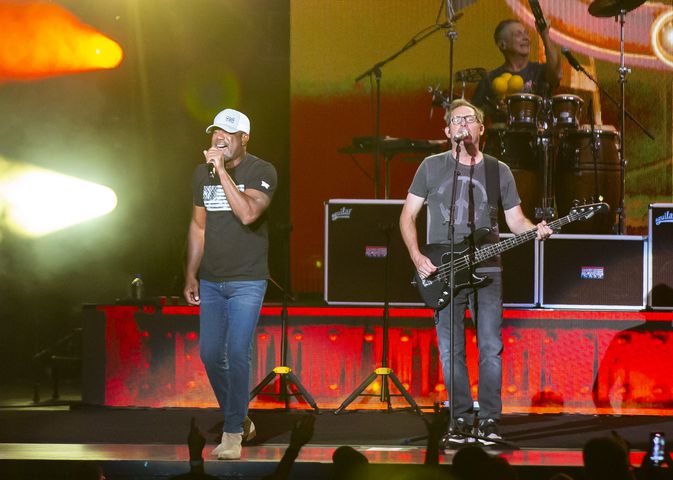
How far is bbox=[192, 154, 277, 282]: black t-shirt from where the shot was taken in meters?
5.18

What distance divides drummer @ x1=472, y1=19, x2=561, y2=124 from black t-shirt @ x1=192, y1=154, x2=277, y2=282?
3585 millimetres

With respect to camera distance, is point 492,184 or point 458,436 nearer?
point 458,436

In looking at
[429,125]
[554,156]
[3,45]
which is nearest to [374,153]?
[429,125]

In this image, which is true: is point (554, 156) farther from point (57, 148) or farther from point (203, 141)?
point (57, 148)

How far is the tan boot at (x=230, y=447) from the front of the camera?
4965 mm

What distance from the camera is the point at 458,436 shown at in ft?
17.7

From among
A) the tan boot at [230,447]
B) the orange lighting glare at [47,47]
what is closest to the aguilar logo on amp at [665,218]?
the tan boot at [230,447]

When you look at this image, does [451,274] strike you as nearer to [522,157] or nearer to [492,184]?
[492,184]

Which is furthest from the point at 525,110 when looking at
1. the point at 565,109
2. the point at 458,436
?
the point at 458,436

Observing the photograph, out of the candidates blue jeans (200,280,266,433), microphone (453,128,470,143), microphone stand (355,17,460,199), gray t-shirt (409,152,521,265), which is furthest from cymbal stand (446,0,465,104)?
blue jeans (200,280,266,433)

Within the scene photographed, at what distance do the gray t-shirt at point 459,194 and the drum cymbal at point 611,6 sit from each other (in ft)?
10.2

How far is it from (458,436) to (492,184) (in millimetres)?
1482

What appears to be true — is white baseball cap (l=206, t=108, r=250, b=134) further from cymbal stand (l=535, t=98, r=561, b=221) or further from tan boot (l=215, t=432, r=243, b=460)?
cymbal stand (l=535, t=98, r=561, b=221)

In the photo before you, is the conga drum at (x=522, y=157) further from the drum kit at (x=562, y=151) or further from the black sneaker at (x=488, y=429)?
the black sneaker at (x=488, y=429)
